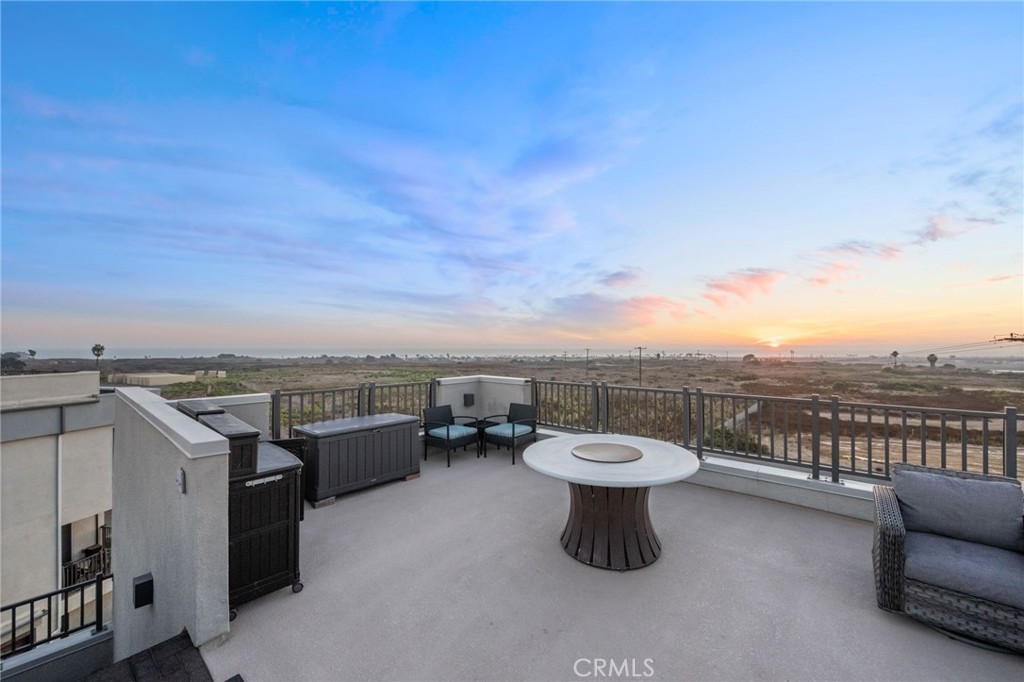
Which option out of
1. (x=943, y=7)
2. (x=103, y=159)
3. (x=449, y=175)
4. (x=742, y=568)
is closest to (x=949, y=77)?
(x=943, y=7)

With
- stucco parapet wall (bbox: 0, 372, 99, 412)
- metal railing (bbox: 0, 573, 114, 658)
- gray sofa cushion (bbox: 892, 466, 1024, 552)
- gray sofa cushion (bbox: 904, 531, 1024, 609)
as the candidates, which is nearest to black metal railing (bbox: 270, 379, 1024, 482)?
gray sofa cushion (bbox: 892, 466, 1024, 552)

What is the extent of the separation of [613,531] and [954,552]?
6.19 ft

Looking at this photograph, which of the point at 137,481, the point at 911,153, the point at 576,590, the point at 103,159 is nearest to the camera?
the point at 576,590

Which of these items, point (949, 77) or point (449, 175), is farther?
point (449, 175)

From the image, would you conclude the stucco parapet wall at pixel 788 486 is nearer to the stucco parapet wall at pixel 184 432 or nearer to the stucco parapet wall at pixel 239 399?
the stucco parapet wall at pixel 184 432

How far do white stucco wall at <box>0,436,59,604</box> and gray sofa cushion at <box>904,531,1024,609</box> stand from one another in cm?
1454

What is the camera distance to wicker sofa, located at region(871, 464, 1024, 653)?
187cm

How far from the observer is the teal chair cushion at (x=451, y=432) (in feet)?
16.3

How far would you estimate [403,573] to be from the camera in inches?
102

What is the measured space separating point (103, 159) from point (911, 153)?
11.6 metres

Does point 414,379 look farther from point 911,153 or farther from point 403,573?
point 911,153

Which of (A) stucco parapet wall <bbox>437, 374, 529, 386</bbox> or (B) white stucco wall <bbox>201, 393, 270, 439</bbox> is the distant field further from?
(B) white stucco wall <bbox>201, 393, 270, 439</bbox>

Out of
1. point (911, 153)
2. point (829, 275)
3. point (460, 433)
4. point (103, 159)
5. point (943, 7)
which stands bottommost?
point (460, 433)

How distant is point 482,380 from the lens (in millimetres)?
6312
